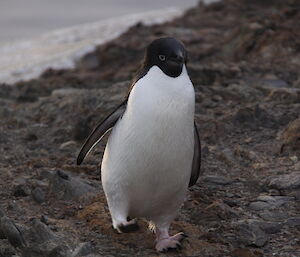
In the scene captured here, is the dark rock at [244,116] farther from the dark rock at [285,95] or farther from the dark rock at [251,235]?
the dark rock at [251,235]

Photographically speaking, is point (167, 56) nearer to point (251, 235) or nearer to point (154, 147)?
point (154, 147)

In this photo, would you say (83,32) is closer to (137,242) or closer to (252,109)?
(252,109)

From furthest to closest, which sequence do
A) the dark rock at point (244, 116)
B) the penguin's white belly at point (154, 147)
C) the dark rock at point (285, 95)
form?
the dark rock at point (285, 95), the dark rock at point (244, 116), the penguin's white belly at point (154, 147)

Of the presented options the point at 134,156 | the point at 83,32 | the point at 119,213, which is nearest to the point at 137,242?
the point at 119,213

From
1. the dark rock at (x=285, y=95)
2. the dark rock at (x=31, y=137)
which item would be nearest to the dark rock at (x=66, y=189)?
the dark rock at (x=31, y=137)

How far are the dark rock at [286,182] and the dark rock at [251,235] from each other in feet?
2.34

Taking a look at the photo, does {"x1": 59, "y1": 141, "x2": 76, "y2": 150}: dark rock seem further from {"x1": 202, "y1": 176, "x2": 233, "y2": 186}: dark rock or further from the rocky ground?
{"x1": 202, "y1": 176, "x2": 233, "y2": 186}: dark rock

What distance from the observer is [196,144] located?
4.71 metres

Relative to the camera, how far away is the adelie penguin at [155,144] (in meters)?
4.34

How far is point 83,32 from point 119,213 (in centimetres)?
1060

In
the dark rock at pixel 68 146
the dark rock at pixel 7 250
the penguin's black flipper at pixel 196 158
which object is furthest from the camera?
the dark rock at pixel 68 146

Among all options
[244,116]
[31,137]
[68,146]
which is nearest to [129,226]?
[68,146]

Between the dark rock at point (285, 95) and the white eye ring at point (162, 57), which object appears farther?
the dark rock at point (285, 95)

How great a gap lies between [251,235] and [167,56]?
→ 47.0 inches
